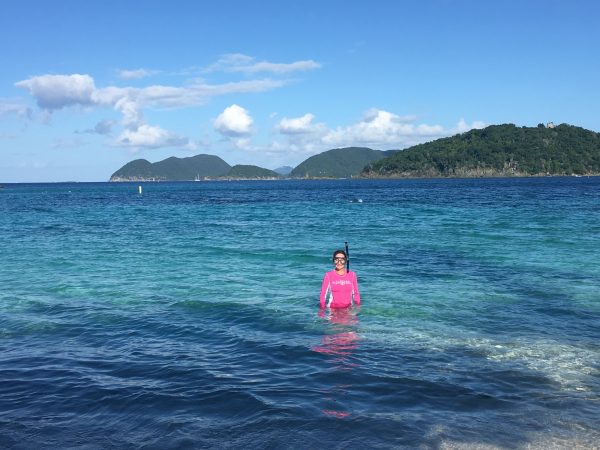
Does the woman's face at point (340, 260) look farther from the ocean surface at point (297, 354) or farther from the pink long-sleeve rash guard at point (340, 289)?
the ocean surface at point (297, 354)

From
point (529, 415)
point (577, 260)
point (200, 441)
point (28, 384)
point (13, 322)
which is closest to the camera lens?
point (200, 441)

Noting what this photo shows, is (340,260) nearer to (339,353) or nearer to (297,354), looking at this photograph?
(339,353)

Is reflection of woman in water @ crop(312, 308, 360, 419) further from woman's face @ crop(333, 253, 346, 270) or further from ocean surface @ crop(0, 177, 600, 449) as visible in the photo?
woman's face @ crop(333, 253, 346, 270)

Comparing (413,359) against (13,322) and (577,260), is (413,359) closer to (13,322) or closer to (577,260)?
(13,322)

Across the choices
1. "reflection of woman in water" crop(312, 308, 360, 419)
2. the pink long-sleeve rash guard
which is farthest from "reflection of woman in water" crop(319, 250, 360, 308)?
"reflection of woman in water" crop(312, 308, 360, 419)

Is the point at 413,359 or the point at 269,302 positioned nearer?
the point at 413,359

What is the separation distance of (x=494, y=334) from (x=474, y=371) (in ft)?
8.81

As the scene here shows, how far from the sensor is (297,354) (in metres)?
10.6

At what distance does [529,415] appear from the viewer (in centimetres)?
758

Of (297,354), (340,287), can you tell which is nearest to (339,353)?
(297,354)

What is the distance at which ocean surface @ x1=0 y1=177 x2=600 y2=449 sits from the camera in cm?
730

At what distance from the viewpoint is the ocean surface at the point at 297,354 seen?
730 centimetres

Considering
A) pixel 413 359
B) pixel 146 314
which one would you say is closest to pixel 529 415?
pixel 413 359

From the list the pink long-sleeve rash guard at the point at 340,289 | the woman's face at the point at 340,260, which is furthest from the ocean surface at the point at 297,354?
the woman's face at the point at 340,260
